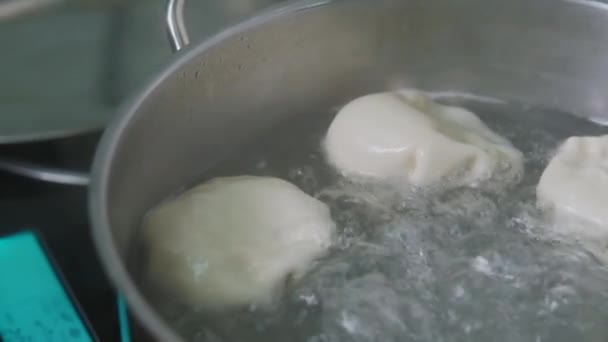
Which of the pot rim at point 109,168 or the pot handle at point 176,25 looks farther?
the pot handle at point 176,25

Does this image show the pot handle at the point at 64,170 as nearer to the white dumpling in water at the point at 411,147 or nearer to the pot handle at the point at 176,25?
the pot handle at the point at 176,25

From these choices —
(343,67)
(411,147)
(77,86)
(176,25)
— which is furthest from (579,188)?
(77,86)

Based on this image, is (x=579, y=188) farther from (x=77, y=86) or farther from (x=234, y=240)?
(x=77, y=86)

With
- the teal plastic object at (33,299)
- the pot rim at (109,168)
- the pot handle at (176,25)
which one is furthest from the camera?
the pot handle at (176,25)

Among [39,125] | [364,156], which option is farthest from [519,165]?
[39,125]

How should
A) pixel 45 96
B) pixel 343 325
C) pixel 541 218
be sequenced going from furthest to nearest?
pixel 45 96, pixel 541 218, pixel 343 325

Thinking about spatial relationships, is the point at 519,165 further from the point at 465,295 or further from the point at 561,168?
the point at 465,295

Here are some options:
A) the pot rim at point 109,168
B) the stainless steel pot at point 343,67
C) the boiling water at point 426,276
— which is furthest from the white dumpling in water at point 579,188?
the pot rim at point 109,168

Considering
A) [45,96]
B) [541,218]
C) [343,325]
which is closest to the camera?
[343,325]
